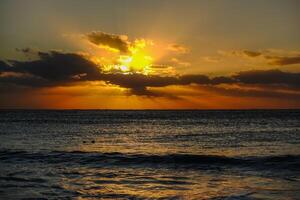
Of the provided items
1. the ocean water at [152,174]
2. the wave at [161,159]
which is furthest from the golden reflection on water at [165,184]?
the wave at [161,159]

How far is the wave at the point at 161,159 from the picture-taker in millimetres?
28203

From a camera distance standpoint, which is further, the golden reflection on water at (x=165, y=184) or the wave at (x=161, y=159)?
the wave at (x=161, y=159)

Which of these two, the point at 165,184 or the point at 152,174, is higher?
the point at 165,184

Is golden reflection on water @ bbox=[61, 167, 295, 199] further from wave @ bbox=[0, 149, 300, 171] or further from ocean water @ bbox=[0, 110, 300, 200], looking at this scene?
wave @ bbox=[0, 149, 300, 171]

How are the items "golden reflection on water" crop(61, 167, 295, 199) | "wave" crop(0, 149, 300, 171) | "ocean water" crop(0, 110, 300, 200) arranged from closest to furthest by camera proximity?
1. "golden reflection on water" crop(61, 167, 295, 199)
2. "ocean water" crop(0, 110, 300, 200)
3. "wave" crop(0, 149, 300, 171)

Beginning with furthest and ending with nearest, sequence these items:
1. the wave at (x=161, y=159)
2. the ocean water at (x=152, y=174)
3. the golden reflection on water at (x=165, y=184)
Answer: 1. the wave at (x=161, y=159)
2. the ocean water at (x=152, y=174)
3. the golden reflection on water at (x=165, y=184)

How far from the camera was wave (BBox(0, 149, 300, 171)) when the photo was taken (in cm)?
2820

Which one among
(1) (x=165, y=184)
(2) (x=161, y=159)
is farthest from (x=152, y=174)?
(2) (x=161, y=159)

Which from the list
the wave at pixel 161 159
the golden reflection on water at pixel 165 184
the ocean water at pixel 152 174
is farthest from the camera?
the wave at pixel 161 159

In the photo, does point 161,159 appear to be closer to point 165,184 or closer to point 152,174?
point 152,174

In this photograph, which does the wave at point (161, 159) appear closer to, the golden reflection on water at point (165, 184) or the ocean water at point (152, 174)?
the ocean water at point (152, 174)

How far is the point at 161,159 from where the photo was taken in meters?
30.9

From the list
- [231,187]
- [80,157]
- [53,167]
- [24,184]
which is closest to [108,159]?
[80,157]

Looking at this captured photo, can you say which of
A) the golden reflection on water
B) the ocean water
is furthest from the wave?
the golden reflection on water
